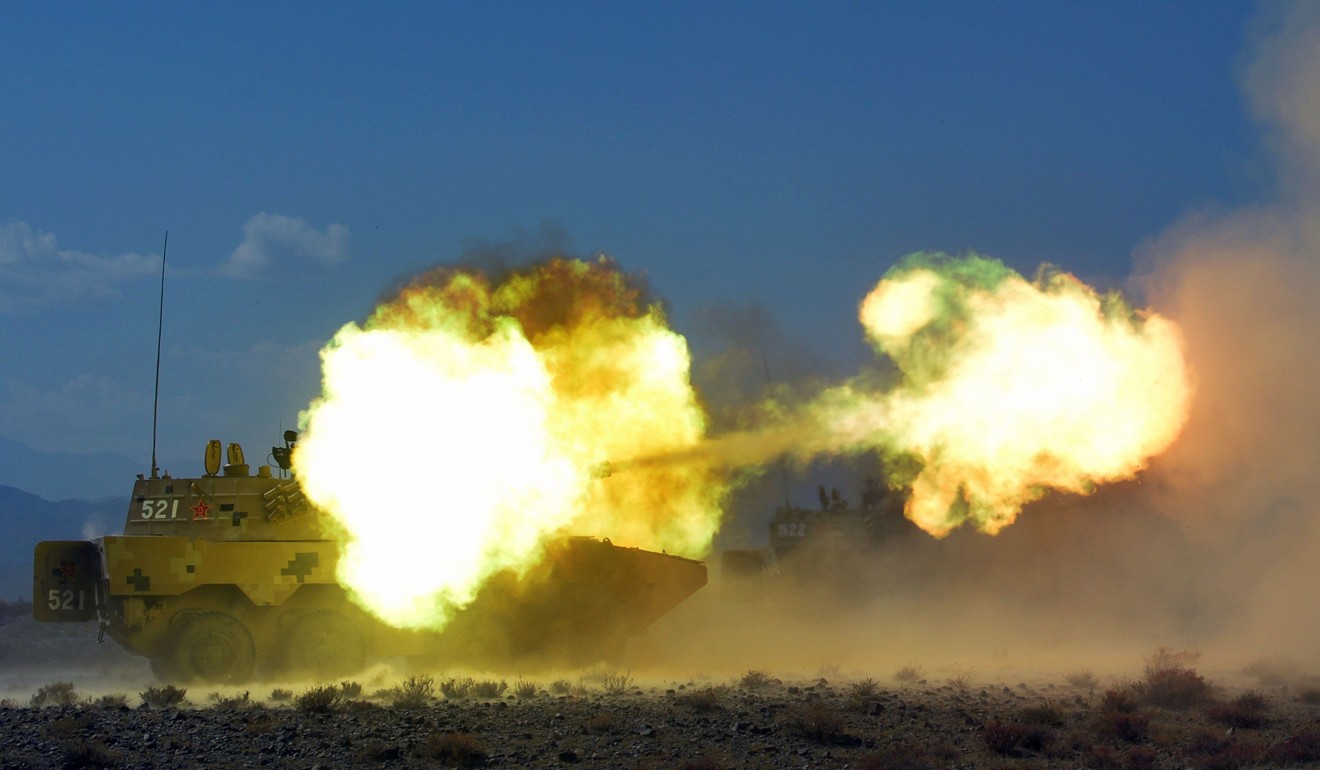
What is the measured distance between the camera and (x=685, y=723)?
748 inches

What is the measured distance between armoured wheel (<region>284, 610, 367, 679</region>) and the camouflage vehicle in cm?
2

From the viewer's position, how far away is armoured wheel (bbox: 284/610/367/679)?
24734mm

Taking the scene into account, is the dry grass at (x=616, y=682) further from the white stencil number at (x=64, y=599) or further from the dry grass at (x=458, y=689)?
the white stencil number at (x=64, y=599)

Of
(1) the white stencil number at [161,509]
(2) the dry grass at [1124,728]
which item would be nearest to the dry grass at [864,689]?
(2) the dry grass at [1124,728]

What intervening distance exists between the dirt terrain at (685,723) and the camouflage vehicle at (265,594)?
0.97m

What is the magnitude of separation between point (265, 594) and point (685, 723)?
9.37 m

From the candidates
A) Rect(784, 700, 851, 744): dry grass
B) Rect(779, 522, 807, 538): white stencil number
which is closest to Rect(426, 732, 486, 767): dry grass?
Rect(784, 700, 851, 744): dry grass

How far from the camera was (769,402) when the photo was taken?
29.9 metres

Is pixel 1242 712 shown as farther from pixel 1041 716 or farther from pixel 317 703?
pixel 317 703

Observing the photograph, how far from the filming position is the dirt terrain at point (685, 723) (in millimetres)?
17188

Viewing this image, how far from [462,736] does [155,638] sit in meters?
9.47

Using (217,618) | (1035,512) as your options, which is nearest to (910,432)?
(217,618)

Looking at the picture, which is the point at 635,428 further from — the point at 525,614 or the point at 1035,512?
the point at 1035,512

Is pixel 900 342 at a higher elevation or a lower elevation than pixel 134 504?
higher
